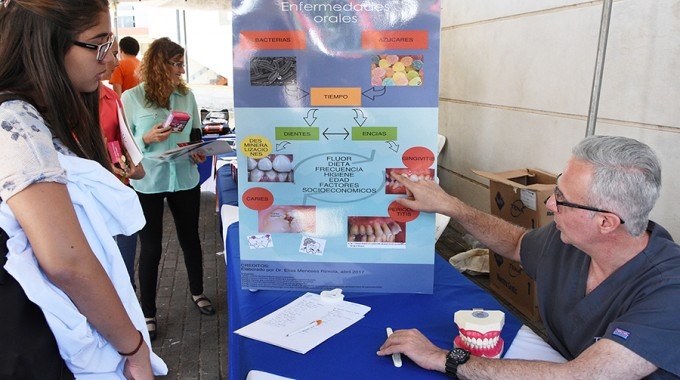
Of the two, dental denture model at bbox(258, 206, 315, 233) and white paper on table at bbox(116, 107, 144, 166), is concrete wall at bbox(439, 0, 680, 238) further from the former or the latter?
white paper on table at bbox(116, 107, 144, 166)

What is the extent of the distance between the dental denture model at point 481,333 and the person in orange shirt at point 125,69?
5608mm

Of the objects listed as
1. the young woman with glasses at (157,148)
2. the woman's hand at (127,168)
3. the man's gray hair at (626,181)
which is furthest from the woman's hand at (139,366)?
the young woman with glasses at (157,148)

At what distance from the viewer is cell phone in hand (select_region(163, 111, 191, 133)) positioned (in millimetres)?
2979

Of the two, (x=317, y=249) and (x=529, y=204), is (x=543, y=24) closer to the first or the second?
(x=529, y=204)

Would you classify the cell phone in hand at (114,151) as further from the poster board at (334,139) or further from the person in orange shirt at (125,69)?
the person in orange shirt at (125,69)

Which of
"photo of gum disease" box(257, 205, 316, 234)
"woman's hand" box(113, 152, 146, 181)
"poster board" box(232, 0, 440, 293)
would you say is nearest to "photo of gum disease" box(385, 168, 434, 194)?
"poster board" box(232, 0, 440, 293)

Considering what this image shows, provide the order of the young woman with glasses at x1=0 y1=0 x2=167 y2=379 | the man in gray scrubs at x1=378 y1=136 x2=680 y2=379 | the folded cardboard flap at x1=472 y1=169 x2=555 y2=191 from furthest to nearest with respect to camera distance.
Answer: the folded cardboard flap at x1=472 y1=169 x2=555 y2=191, the man in gray scrubs at x1=378 y1=136 x2=680 y2=379, the young woman with glasses at x1=0 y1=0 x2=167 y2=379

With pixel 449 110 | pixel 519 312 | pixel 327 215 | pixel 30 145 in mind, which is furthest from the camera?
pixel 449 110

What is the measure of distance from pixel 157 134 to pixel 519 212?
2.08 metres

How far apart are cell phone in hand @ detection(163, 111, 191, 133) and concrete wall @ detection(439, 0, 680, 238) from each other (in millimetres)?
2215

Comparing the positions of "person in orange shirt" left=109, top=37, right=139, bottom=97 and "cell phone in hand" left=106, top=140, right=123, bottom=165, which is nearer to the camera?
"cell phone in hand" left=106, top=140, right=123, bottom=165

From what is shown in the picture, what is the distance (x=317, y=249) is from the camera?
1710mm

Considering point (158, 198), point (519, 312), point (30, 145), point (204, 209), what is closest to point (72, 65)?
point (30, 145)

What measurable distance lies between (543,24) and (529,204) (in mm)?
1230
